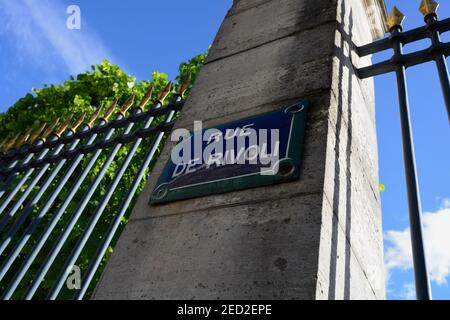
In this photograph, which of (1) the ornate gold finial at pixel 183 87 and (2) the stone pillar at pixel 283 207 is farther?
(1) the ornate gold finial at pixel 183 87

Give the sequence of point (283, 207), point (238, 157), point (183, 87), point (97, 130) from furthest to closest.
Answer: point (97, 130) < point (183, 87) < point (238, 157) < point (283, 207)

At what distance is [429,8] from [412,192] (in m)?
1.37

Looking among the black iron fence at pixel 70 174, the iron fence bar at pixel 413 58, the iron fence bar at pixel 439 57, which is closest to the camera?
the iron fence bar at pixel 439 57

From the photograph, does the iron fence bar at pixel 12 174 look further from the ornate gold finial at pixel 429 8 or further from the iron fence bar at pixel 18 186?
the ornate gold finial at pixel 429 8

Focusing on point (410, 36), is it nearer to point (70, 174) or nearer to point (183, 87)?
point (183, 87)

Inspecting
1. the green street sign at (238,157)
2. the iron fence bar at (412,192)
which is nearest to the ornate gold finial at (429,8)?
the iron fence bar at (412,192)

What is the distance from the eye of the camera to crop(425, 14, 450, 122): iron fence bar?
1.99 m

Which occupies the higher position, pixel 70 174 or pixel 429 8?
pixel 429 8

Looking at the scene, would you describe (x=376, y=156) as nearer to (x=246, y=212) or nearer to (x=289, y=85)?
(x=289, y=85)

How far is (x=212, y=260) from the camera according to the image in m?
1.63

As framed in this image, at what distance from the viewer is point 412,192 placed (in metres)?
1.73

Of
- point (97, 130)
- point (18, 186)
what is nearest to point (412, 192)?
point (97, 130)

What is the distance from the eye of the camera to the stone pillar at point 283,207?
150cm
